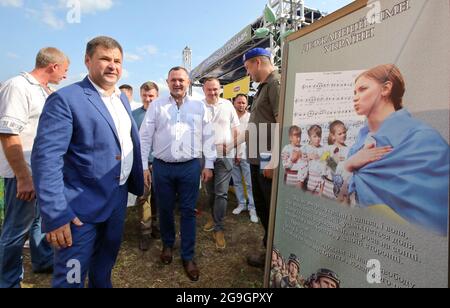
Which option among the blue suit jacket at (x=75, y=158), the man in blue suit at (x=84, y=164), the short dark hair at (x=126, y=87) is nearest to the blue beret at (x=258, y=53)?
the man in blue suit at (x=84, y=164)

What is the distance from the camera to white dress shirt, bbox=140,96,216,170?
2686 millimetres

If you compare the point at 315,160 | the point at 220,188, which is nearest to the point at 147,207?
the point at 220,188

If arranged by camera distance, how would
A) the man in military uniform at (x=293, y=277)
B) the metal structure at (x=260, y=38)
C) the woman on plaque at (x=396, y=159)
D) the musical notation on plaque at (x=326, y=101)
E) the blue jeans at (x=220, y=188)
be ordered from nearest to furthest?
the woman on plaque at (x=396, y=159), the musical notation on plaque at (x=326, y=101), the man in military uniform at (x=293, y=277), the blue jeans at (x=220, y=188), the metal structure at (x=260, y=38)

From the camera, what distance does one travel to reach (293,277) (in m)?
1.78

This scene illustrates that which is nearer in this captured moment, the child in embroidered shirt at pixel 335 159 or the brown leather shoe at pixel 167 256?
the child in embroidered shirt at pixel 335 159

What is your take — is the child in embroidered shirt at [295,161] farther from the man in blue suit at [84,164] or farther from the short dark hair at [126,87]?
the short dark hair at [126,87]

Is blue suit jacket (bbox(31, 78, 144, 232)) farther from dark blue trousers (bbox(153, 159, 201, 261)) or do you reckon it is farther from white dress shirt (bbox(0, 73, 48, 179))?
dark blue trousers (bbox(153, 159, 201, 261))

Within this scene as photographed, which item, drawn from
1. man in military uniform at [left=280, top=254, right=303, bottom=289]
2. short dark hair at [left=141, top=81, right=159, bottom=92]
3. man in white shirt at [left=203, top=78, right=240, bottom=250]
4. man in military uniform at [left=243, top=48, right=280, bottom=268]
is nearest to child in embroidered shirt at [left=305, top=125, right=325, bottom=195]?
man in military uniform at [left=280, top=254, right=303, bottom=289]

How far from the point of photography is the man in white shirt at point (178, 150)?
270 cm

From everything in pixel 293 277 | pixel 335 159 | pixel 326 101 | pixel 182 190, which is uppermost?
pixel 326 101

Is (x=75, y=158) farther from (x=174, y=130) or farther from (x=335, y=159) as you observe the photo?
(x=335, y=159)

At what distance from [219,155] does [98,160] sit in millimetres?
1966

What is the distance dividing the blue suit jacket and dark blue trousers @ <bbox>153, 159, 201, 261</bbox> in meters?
0.95
